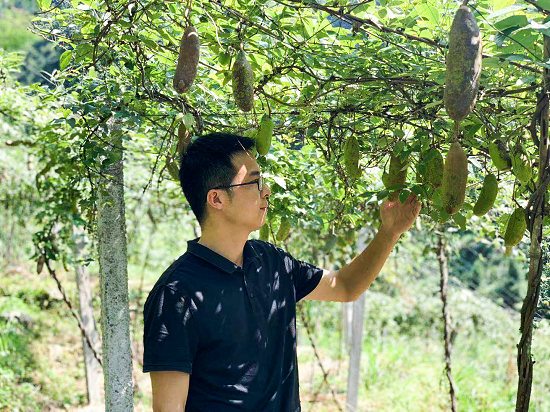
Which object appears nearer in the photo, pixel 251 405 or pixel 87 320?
pixel 251 405

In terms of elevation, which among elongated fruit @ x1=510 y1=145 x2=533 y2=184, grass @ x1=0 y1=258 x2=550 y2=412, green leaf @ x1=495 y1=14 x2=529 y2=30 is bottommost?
grass @ x1=0 y1=258 x2=550 y2=412

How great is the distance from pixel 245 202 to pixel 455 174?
657 mm

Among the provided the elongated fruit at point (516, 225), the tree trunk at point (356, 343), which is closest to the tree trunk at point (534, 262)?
the elongated fruit at point (516, 225)

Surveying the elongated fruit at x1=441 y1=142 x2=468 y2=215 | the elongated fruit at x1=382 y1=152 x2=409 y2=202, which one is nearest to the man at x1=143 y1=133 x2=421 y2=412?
the elongated fruit at x1=382 y1=152 x2=409 y2=202

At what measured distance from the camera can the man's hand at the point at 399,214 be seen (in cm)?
187

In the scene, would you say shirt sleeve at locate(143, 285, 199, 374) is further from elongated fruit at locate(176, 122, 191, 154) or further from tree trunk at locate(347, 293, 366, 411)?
tree trunk at locate(347, 293, 366, 411)

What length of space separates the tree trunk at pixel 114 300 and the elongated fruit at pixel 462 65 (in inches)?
57.6

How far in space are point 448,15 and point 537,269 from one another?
0.61 meters

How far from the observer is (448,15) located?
1422 mm

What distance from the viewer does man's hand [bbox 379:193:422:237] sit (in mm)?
1872

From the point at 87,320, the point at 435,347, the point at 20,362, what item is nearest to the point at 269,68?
the point at 87,320

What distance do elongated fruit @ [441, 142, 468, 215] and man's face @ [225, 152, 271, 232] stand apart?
61 cm

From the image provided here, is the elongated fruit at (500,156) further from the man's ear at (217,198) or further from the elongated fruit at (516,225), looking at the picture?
the man's ear at (217,198)

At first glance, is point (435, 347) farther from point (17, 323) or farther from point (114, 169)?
point (114, 169)
